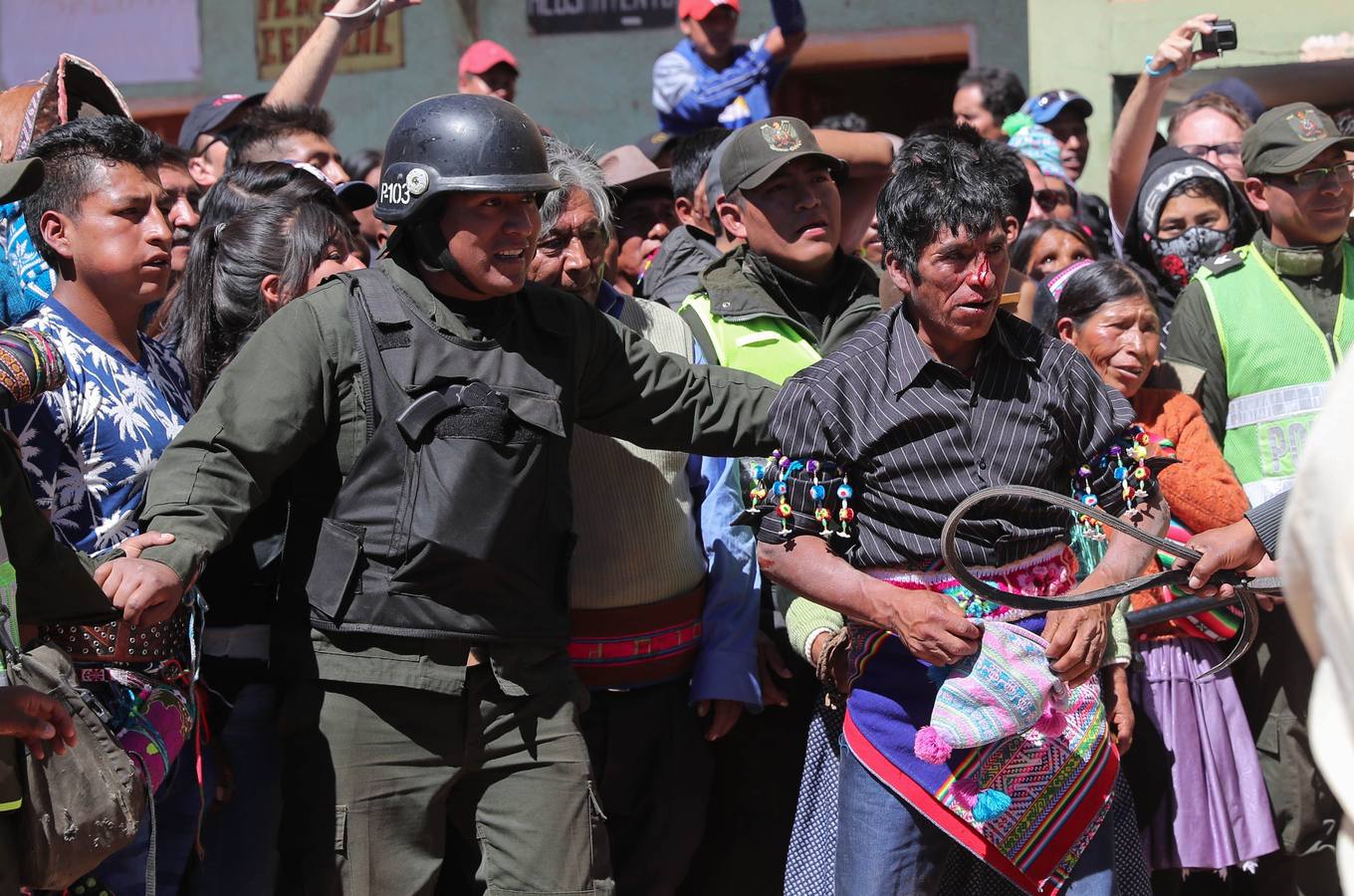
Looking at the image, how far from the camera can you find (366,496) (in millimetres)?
3330

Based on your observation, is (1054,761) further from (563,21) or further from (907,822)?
(563,21)

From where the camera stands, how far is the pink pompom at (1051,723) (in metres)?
3.36

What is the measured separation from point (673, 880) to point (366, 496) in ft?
4.94

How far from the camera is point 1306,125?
5.02 m

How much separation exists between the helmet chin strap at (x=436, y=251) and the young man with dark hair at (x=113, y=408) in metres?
0.65

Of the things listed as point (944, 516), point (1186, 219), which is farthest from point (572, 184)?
point (1186, 219)

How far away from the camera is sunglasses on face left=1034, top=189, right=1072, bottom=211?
6.22m

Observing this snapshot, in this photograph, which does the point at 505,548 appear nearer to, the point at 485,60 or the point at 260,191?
the point at 260,191

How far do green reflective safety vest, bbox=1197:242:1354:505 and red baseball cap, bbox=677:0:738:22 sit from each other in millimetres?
3206

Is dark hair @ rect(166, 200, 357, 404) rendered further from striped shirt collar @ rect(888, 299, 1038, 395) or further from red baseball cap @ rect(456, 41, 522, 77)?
red baseball cap @ rect(456, 41, 522, 77)

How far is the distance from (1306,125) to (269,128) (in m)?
3.49

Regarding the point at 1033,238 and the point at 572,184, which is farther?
the point at 1033,238

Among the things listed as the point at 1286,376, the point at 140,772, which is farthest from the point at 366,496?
the point at 1286,376

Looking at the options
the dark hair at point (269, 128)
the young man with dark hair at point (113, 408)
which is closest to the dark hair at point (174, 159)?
the dark hair at point (269, 128)
